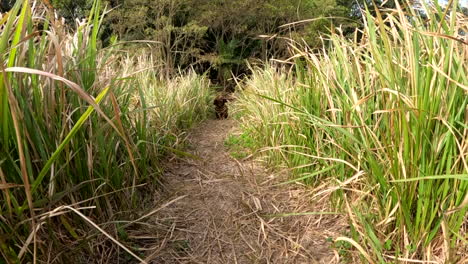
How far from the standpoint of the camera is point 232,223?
4.83 ft

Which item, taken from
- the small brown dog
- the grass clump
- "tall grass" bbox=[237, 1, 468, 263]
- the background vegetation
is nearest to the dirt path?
the background vegetation

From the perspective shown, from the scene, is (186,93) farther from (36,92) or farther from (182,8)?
(182,8)

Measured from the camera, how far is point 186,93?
4129 mm

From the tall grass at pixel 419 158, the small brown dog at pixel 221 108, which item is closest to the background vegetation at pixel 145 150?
the tall grass at pixel 419 158

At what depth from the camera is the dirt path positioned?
→ 1.26 m

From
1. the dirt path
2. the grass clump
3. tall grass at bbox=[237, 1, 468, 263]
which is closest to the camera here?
tall grass at bbox=[237, 1, 468, 263]

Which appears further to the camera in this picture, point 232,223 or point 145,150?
point 145,150

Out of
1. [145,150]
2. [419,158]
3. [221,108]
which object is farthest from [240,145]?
[221,108]

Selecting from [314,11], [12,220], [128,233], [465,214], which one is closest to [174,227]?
[128,233]

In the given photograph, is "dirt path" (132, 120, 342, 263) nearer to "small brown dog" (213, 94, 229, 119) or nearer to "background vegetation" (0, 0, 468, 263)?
"background vegetation" (0, 0, 468, 263)

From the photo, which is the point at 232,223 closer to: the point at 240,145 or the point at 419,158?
the point at 419,158

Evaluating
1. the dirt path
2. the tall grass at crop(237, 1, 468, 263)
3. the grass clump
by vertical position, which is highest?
the tall grass at crop(237, 1, 468, 263)

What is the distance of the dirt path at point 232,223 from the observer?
126 centimetres

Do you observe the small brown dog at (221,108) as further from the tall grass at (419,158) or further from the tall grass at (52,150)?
the tall grass at (419,158)
